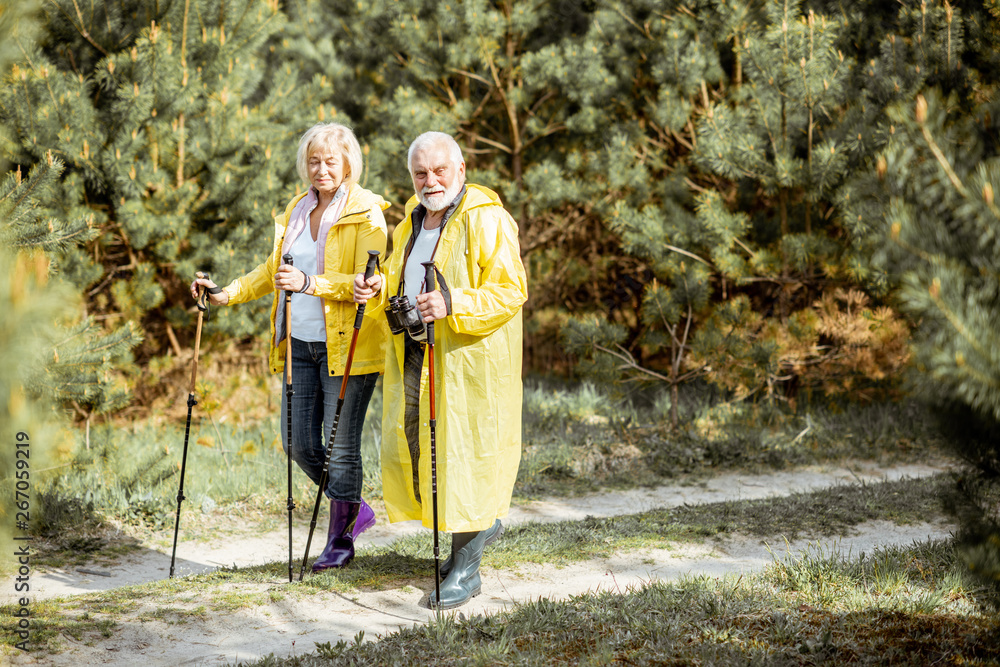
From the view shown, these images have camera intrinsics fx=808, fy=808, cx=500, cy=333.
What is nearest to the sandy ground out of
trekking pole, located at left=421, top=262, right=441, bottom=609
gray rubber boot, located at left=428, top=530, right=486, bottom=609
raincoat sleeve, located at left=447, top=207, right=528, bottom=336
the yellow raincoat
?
gray rubber boot, located at left=428, top=530, right=486, bottom=609

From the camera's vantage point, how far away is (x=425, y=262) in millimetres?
3314

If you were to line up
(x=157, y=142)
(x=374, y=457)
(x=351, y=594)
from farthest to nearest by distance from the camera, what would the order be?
(x=157, y=142), (x=374, y=457), (x=351, y=594)

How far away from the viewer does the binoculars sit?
10.9ft

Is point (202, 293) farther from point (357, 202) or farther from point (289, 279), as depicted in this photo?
point (357, 202)

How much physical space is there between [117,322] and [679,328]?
208 inches

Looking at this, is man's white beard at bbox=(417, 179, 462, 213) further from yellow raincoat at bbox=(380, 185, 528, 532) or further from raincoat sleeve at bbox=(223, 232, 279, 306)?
raincoat sleeve at bbox=(223, 232, 279, 306)

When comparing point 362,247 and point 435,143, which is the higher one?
point 435,143

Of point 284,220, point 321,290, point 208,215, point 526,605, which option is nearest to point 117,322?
point 208,215

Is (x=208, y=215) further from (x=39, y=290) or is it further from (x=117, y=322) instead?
(x=39, y=290)

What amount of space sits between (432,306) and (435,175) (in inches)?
24.4

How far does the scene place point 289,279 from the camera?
3.54 m

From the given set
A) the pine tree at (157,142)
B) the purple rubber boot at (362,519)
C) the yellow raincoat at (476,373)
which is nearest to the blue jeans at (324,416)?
the purple rubber boot at (362,519)

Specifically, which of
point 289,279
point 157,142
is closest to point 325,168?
point 289,279

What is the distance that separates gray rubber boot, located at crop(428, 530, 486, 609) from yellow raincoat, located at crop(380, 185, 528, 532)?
161 mm
